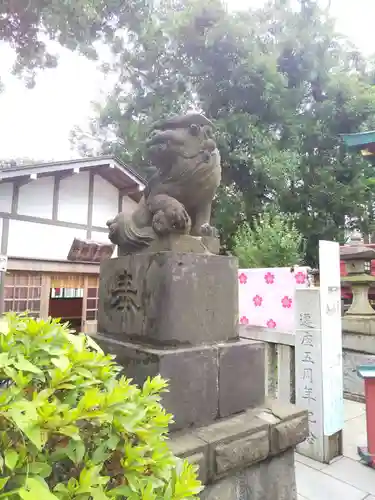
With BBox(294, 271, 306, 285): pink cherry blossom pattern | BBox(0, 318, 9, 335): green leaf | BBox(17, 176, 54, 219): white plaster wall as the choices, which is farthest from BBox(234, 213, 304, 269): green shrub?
BBox(0, 318, 9, 335): green leaf

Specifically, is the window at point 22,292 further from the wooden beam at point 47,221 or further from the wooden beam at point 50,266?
the wooden beam at point 47,221

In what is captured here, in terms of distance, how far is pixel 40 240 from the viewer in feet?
27.1

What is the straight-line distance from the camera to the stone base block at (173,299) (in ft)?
6.92

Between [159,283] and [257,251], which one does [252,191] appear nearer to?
[257,251]

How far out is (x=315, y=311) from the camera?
3.53 m

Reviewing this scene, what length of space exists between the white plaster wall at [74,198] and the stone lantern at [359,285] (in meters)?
6.26

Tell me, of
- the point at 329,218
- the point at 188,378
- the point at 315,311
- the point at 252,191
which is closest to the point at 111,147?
the point at 252,191

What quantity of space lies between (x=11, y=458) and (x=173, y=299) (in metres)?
1.32

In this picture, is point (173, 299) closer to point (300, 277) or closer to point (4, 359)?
point (4, 359)

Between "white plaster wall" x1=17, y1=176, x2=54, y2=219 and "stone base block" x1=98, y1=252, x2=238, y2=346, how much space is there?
6409mm

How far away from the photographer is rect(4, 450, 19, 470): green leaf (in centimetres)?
83

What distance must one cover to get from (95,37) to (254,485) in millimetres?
12056

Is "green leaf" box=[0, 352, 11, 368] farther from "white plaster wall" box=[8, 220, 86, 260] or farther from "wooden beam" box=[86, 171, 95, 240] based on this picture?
"wooden beam" box=[86, 171, 95, 240]

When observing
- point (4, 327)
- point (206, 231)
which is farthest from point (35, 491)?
point (206, 231)
